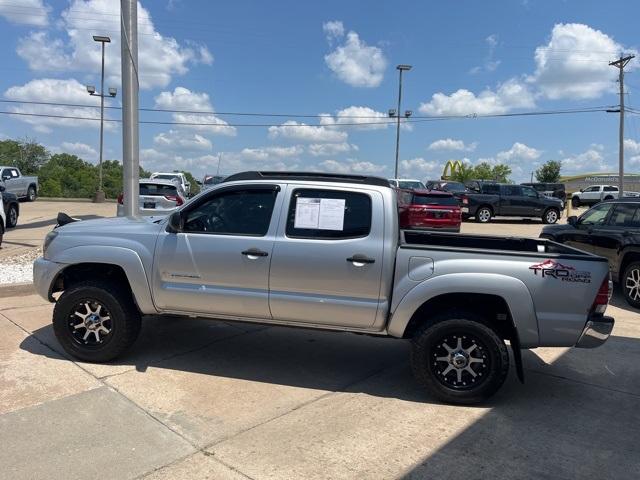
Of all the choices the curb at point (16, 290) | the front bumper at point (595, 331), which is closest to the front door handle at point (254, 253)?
the front bumper at point (595, 331)

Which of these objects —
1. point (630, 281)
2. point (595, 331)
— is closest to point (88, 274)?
point (595, 331)

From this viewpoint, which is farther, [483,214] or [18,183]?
[18,183]

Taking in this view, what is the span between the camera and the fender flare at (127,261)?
4711 mm

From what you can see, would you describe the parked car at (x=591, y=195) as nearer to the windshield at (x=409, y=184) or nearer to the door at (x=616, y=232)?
the windshield at (x=409, y=184)

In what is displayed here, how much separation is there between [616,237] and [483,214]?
15.0m

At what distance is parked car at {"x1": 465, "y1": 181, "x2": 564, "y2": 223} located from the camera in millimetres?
22812

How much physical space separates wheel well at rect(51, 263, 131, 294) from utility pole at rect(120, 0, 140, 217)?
3568 millimetres

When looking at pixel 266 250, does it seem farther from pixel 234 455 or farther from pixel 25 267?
pixel 25 267

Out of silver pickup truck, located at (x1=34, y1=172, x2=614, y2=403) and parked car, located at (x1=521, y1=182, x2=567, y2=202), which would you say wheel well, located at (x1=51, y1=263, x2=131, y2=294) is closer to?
silver pickup truck, located at (x1=34, y1=172, x2=614, y2=403)

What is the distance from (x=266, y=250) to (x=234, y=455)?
169 cm

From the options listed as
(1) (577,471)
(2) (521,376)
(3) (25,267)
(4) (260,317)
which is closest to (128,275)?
(4) (260,317)

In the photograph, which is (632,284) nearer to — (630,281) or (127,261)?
(630,281)

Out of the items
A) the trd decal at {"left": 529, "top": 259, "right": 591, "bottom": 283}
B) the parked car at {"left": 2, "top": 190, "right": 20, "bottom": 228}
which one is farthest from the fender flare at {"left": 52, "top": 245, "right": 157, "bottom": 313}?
the parked car at {"left": 2, "top": 190, "right": 20, "bottom": 228}

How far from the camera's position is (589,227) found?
8914mm
